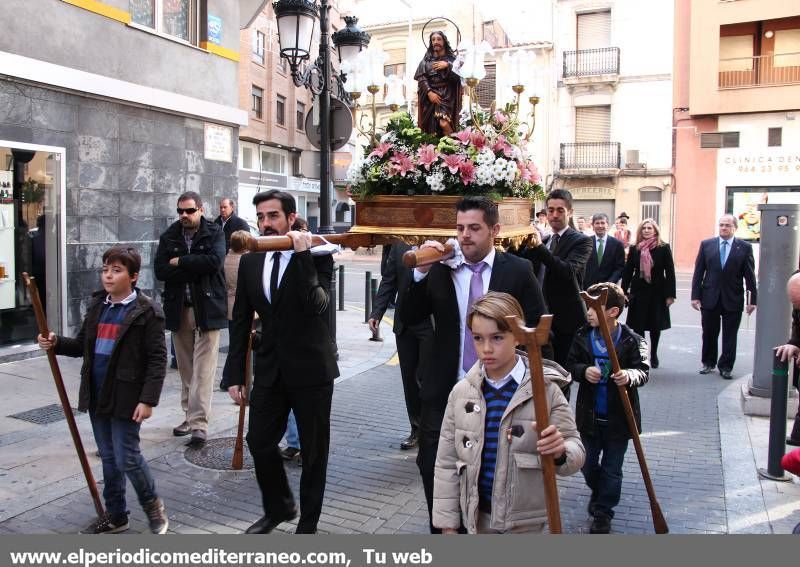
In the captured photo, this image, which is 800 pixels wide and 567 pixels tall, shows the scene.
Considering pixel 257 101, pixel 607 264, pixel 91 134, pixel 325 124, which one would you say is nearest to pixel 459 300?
pixel 607 264

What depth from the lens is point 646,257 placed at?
956 cm

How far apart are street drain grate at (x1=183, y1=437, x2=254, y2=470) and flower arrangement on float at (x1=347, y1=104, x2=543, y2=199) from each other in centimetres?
232

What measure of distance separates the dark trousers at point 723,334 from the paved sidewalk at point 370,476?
949 millimetres

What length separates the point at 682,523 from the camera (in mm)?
4598

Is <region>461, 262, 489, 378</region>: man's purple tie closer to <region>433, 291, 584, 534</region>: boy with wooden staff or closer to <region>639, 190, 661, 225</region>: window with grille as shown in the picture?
<region>433, 291, 584, 534</region>: boy with wooden staff

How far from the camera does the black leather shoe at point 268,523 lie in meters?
4.26

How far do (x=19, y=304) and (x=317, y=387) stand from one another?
6968 millimetres

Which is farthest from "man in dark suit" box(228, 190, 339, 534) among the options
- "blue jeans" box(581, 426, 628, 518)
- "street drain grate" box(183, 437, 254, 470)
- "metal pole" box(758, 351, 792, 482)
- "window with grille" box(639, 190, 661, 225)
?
"window with grille" box(639, 190, 661, 225)

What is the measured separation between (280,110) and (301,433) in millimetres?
33530

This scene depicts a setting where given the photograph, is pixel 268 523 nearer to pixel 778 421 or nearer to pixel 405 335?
pixel 405 335

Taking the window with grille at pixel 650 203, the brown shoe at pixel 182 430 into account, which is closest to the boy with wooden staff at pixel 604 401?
the brown shoe at pixel 182 430

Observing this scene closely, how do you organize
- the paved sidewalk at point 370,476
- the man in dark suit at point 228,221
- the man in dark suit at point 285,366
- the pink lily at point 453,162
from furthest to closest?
the man in dark suit at point 228,221 → the pink lily at point 453,162 → the paved sidewalk at point 370,476 → the man in dark suit at point 285,366

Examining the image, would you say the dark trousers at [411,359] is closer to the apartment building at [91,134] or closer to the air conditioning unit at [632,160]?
the apartment building at [91,134]

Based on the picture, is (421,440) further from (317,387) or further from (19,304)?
(19,304)
